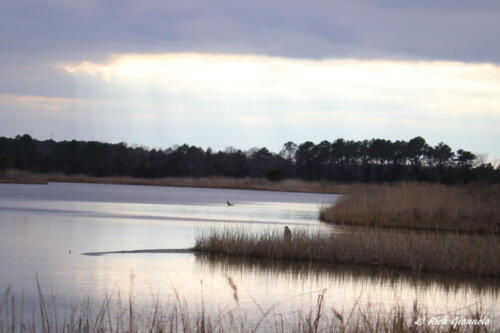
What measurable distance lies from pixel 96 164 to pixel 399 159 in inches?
1523

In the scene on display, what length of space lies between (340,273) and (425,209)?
14364 millimetres

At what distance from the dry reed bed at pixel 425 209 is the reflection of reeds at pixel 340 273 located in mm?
11950

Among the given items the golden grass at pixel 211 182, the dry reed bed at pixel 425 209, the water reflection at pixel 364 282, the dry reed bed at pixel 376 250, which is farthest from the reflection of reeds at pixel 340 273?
the golden grass at pixel 211 182

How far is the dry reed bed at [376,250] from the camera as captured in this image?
1485 cm

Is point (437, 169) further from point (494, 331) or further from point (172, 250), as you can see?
point (494, 331)

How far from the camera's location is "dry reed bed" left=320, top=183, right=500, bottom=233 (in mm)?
26750

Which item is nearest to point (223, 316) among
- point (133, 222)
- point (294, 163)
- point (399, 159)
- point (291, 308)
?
point (291, 308)

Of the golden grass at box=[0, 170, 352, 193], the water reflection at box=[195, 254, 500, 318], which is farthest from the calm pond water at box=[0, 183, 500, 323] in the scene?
the golden grass at box=[0, 170, 352, 193]

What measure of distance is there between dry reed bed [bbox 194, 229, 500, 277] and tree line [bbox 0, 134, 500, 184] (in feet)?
176

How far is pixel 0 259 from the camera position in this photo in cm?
1441

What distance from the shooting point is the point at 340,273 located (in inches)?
576

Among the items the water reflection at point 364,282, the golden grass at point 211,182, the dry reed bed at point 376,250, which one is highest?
the golden grass at point 211,182

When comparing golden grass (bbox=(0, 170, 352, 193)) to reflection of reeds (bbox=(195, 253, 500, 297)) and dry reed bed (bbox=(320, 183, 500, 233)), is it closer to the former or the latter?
dry reed bed (bbox=(320, 183, 500, 233))

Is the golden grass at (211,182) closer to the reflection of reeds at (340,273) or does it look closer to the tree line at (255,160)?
the tree line at (255,160)
